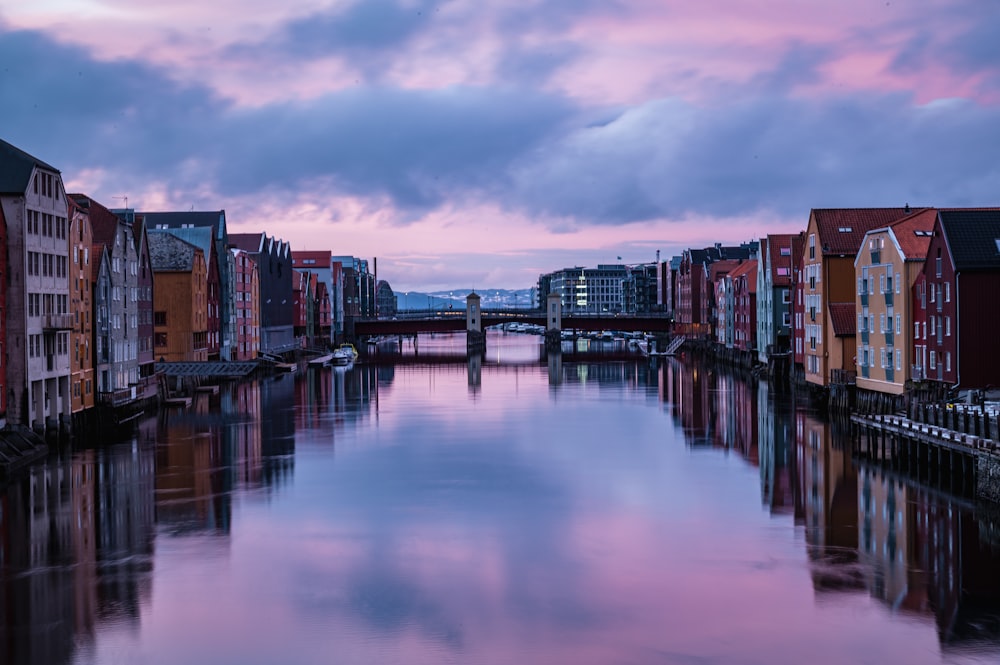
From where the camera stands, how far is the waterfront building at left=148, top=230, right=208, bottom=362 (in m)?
94.1

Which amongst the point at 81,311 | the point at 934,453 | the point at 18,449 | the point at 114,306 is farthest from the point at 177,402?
the point at 934,453

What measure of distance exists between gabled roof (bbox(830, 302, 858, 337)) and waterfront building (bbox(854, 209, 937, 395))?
3238 millimetres

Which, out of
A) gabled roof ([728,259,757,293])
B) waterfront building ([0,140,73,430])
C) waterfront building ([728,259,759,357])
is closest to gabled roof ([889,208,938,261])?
waterfront building ([0,140,73,430])

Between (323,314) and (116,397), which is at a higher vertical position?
(323,314)

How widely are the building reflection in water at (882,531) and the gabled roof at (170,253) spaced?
164 ft

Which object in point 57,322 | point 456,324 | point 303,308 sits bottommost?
point 456,324

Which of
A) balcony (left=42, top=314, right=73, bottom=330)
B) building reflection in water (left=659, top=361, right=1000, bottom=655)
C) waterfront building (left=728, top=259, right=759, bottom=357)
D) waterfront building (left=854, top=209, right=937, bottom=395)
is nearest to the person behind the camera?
building reflection in water (left=659, top=361, right=1000, bottom=655)

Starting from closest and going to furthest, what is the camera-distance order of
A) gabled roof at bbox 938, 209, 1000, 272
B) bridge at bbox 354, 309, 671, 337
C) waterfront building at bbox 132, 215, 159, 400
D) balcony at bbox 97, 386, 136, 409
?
gabled roof at bbox 938, 209, 1000, 272 → balcony at bbox 97, 386, 136, 409 → waterfront building at bbox 132, 215, 159, 400 → bridge at bbox 354, 309, 671, 337

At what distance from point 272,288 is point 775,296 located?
62.7 m

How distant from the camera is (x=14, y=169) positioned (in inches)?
2084

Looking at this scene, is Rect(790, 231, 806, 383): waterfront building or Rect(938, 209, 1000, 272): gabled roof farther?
Rect(790, 231, 806, 383): waterfront building

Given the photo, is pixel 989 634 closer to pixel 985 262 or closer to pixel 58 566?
pixel 58 566

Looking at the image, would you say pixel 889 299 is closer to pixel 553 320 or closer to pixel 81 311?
pixel 81 311

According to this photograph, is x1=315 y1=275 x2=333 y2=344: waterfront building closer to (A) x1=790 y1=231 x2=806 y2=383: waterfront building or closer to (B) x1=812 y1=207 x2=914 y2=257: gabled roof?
(A) x1=790 y1=231 x2=806 y2=383: waterfront building
